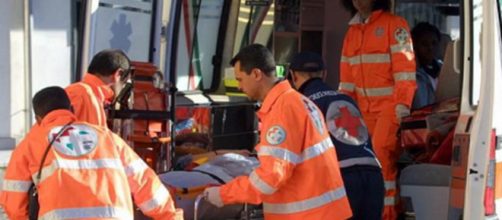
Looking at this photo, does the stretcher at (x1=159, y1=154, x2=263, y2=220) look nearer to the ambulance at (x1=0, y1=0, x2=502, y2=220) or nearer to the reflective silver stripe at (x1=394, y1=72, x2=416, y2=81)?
the ambulance at (x1=0, y1=0, x2=502, y2=220)

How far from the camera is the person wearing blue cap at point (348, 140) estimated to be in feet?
15.1

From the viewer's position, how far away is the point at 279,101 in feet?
13.2

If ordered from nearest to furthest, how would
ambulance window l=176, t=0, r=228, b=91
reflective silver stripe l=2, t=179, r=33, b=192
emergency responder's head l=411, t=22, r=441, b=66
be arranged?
reflective silver stripe l=2, t=179, r=33, b=192, emergency responder's head l=411, t=22, r=441, b=66, ambulance window l=176, t=0, r=228, b=91

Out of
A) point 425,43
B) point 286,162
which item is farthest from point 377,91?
point 286,162

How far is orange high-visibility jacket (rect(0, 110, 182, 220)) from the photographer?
3.58 meters

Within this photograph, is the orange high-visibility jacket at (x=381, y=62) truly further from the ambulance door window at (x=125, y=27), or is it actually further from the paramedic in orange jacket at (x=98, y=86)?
the paramedic in orange jacket at (x=98, y=86)

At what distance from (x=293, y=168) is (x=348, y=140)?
2.43 ft

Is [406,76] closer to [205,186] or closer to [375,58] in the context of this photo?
[375,58]

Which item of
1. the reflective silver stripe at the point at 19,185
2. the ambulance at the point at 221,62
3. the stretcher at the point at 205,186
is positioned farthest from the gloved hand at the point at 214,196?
the ambulance at the point at 221,62

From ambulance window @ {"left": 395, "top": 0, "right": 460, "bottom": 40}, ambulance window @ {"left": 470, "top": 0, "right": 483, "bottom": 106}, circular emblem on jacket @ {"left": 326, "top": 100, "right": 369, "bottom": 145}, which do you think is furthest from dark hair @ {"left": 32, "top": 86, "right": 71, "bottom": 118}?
ambulance window @ {"left": 395, "top": 0, "right": 460, "bottom": 40}

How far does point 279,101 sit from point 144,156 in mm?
1484

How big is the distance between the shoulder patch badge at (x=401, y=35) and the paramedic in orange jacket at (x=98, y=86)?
167cm

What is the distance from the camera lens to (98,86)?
488 cm

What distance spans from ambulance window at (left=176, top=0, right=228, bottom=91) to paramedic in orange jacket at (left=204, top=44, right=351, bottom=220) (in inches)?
130
